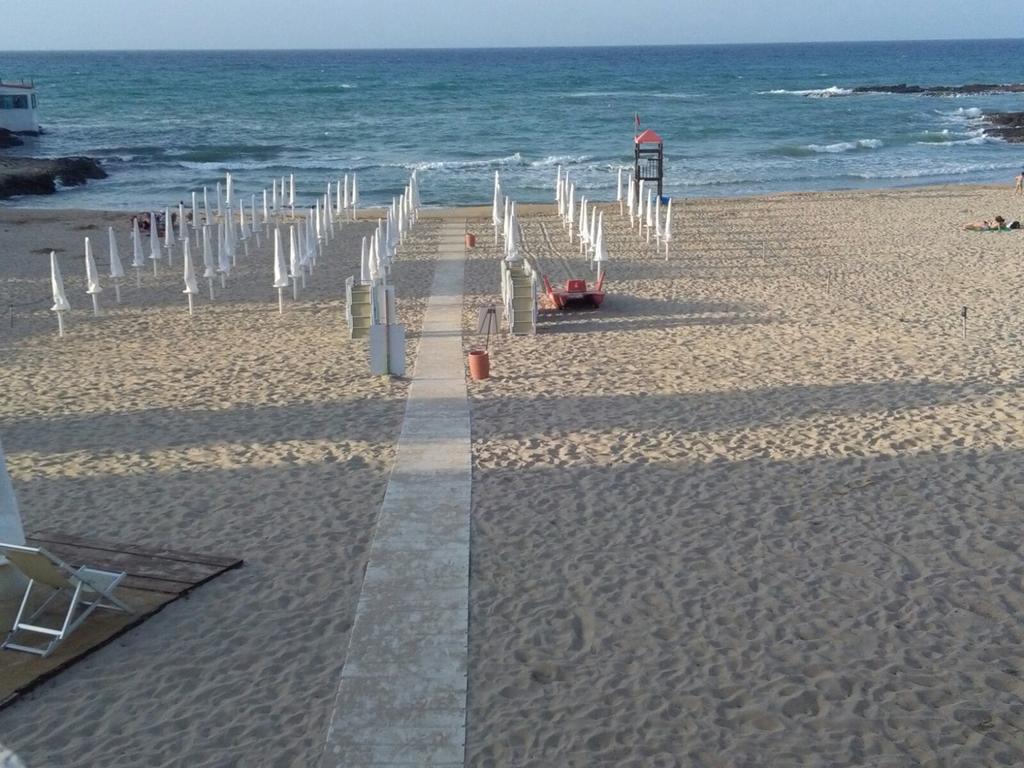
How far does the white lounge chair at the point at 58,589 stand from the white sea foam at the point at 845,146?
39.7 metres

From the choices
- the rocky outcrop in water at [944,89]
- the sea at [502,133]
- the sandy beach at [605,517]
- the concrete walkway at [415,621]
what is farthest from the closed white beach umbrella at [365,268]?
the rocky outcrop in water at [944,89]

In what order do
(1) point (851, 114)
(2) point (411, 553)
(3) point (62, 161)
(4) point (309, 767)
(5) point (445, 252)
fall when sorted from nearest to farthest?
(4) point (309, 767) < (2) point (411, 553) < (5) point (445, 252) < (3) point (62, 161) < (1) point (851, 114)

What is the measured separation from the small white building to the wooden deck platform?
48816 mm

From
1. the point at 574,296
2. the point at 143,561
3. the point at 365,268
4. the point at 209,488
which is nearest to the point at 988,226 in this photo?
the point at 574,296

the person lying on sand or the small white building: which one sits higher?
the small white building

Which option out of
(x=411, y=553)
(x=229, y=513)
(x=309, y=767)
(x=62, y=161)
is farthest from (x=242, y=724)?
(x=62, y=161)

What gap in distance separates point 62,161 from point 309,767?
1483 inches

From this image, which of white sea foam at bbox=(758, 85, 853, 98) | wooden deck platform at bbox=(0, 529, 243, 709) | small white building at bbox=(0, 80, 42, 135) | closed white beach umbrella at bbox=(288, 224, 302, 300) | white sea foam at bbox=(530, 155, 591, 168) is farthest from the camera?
white sea foam at bbox=(758, 85, 853, 98)

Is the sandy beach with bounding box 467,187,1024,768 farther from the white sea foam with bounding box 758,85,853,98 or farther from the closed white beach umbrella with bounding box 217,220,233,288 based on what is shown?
the white sea foam with bounding box 758,85,853,98

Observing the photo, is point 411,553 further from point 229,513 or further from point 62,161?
point 62,161

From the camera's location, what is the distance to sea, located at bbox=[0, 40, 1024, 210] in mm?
35344

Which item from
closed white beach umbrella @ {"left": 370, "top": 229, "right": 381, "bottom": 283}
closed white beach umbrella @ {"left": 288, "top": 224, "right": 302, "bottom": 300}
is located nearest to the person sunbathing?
closed white beach umbrella @ {"left": 370, "top": 229, "right": 381, "bottom": 283}

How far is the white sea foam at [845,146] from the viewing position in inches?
1656

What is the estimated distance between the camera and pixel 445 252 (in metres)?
20.0
